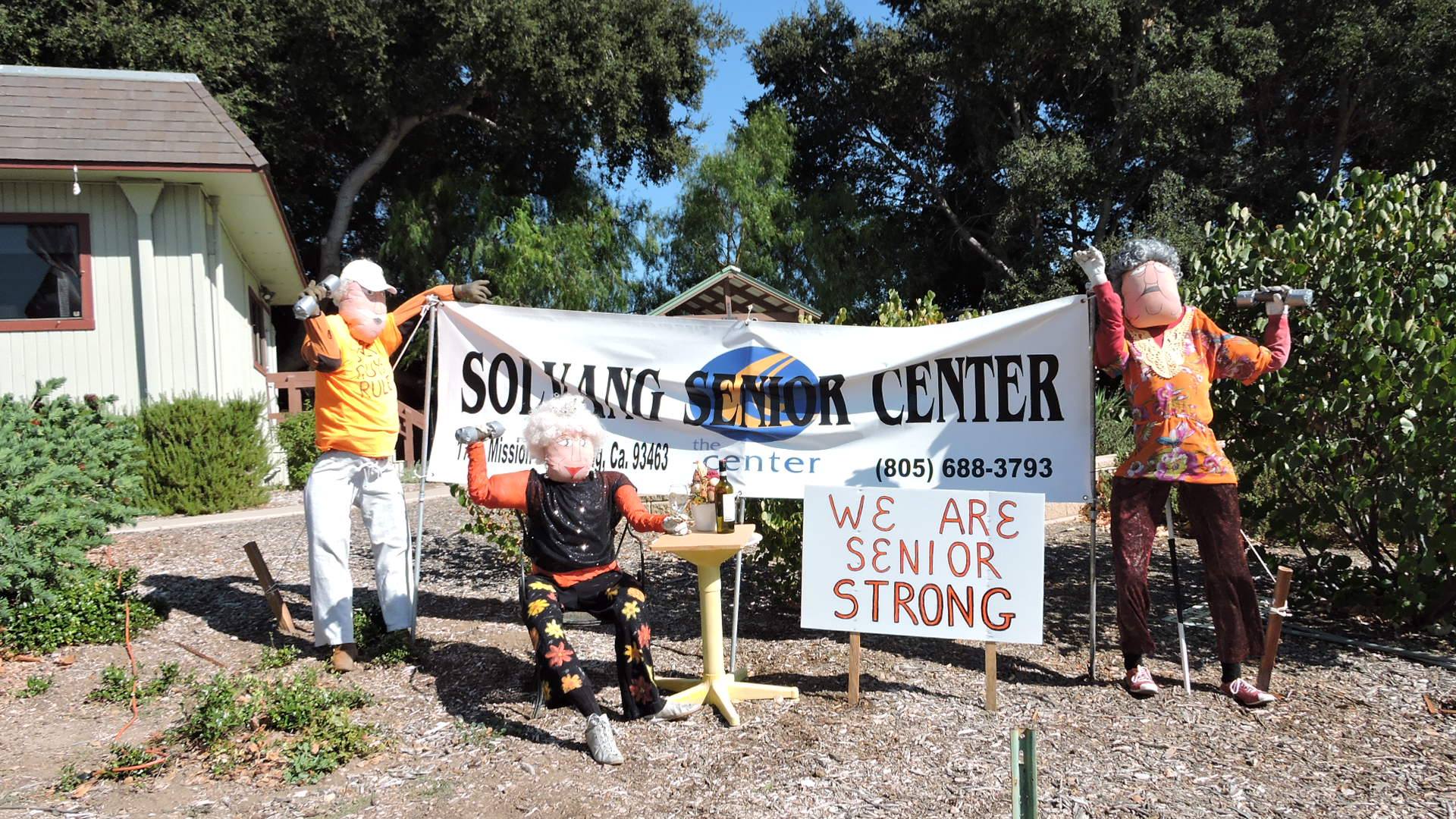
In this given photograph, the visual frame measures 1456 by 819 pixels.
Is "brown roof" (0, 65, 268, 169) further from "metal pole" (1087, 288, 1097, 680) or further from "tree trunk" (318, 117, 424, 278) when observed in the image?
"metal pole" (1087, 288, 1097, 680)

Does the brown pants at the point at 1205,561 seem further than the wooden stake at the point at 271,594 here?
No

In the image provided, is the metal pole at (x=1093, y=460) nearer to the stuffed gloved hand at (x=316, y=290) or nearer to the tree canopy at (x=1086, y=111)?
the stuffed gloved hand at (x=316, y=290)

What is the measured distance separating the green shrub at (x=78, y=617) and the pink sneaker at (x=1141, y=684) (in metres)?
5.04

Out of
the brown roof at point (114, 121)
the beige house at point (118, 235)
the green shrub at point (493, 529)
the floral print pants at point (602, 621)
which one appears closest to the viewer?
the floral print pants at point (602, 621)

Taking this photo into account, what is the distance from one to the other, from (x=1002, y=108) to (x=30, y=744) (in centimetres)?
2158

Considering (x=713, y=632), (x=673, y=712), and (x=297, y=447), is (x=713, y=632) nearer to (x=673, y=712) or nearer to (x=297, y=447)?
(x=673, y=712)

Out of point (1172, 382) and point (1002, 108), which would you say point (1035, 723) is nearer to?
point (1172, 382)

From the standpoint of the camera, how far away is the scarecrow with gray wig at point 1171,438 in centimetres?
416

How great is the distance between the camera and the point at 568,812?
3.20 m

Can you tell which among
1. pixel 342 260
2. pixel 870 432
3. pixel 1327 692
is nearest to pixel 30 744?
pixel 870 432

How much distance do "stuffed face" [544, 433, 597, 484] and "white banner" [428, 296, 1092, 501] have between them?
3.02 feet

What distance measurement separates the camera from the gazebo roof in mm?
13406

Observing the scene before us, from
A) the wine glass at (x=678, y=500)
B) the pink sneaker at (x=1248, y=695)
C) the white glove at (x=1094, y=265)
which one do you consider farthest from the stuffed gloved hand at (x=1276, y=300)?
the wine glass at (x=678, y=500)

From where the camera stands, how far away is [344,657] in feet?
15.0
